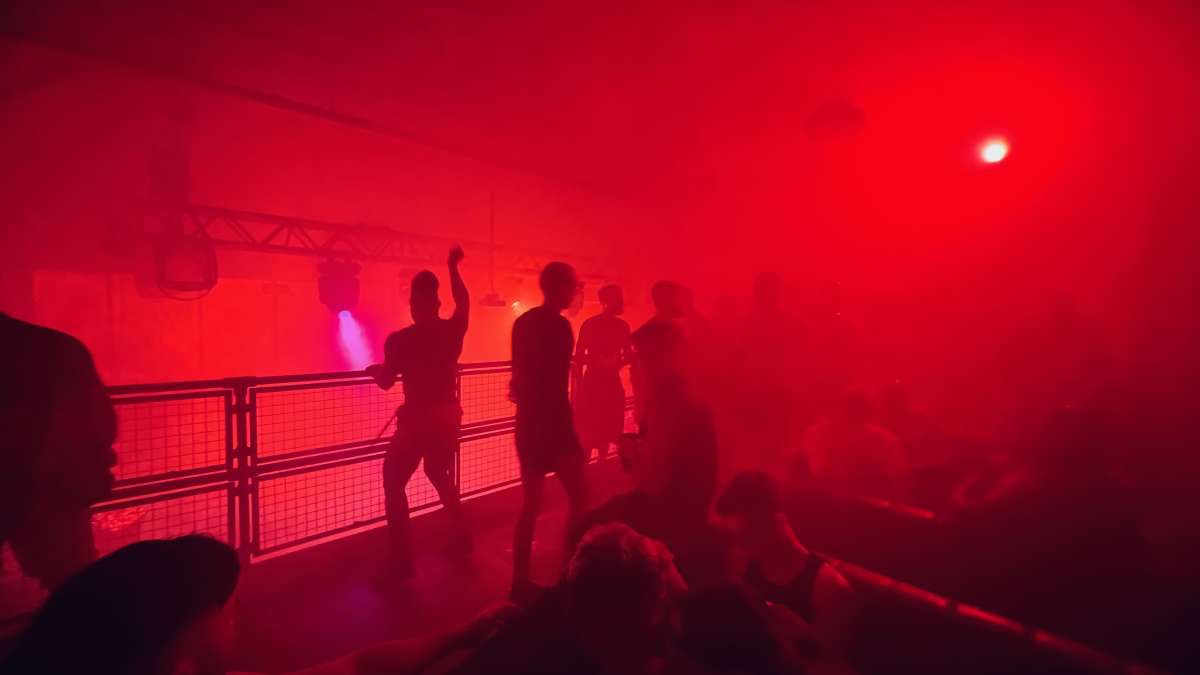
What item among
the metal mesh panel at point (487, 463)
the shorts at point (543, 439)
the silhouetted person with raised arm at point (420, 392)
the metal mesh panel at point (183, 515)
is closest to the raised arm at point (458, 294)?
the silhouetted person with raised arm at point (420, 392)

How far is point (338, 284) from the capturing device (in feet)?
31.1

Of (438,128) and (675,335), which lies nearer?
(675,335)

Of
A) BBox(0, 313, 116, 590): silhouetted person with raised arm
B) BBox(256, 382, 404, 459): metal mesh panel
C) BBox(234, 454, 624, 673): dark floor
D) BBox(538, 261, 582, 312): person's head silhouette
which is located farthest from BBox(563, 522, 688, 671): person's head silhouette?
BBox(256, 382, 404, 459): metal mesh panel

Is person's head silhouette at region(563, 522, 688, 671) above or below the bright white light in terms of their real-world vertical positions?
below

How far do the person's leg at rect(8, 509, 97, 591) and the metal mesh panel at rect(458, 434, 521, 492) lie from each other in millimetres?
2300

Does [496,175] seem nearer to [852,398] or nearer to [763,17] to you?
[763,17]

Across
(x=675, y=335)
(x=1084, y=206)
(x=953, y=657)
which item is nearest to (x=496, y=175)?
(x=675, y=335)

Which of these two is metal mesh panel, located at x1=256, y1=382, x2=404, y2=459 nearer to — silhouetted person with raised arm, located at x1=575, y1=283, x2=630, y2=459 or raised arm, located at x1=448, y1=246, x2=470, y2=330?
raised arm, located at x1=448, y1=246, x2=470, y2=330

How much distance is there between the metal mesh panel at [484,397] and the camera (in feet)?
14.0

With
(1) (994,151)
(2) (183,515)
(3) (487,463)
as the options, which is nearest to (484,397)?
(3) (487,463)

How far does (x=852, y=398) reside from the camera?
2.50m

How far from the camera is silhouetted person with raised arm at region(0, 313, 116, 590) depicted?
6.04ft

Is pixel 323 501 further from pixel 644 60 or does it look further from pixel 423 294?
pixel 644 60

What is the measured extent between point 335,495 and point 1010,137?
281 inches
